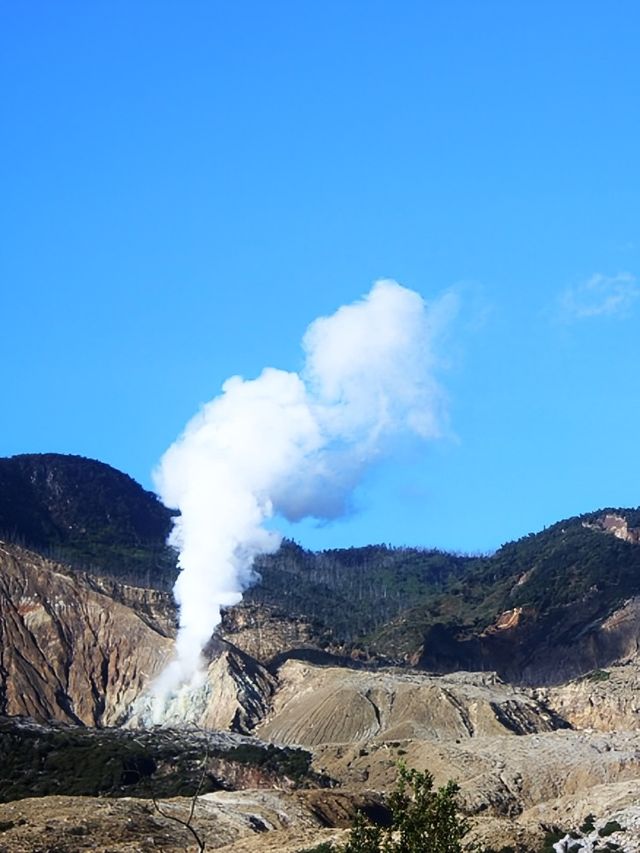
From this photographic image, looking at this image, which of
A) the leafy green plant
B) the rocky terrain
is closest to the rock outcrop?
the rocky terrain

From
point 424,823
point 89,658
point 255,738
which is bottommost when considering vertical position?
point 424,823

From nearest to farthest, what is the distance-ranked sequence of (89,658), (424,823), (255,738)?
(424,823) < (255,738) < (89,658)

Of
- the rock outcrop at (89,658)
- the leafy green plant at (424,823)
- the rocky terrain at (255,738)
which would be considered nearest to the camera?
the leafy green plant at (424,823)

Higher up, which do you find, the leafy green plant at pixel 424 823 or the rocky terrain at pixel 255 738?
the rocky terrain at pixel 255 738

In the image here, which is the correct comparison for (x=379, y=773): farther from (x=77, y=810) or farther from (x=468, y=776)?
(x=77, y=810)

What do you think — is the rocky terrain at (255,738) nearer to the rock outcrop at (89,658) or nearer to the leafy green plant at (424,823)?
the rock outcrop at (89,658)

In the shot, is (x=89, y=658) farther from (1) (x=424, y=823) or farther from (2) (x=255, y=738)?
(1) (x=424, y=823)

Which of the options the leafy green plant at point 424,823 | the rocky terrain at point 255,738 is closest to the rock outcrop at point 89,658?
the rocky terrain at point 255,738

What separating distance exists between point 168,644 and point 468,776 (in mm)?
74620

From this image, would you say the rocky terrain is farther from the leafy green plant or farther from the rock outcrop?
the leafy green plant

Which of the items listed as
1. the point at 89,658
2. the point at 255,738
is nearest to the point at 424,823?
the point at 255,738

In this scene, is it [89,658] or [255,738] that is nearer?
[255,738]

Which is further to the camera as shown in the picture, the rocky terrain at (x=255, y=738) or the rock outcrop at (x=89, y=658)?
the rock outcrop at (x=89, y=658)

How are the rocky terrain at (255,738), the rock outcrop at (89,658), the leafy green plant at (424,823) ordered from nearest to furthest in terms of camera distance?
1. the leafy green plant at (424,823)
2. the rocky terrain at (255,738)
3. the rock outcrop at (89,658)
